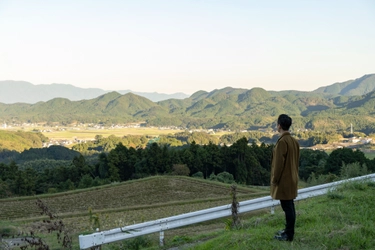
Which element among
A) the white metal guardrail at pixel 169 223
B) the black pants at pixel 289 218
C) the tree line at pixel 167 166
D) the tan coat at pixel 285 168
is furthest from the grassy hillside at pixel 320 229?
the tree line at pixel 167 166

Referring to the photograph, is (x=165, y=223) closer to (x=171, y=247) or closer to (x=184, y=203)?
(x=171, y=247)

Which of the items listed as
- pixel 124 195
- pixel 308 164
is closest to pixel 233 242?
pixel 124 195

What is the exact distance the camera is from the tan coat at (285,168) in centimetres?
445

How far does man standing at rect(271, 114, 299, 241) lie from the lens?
4453 mm

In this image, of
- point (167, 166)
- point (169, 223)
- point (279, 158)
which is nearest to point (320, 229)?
point (279, 158)

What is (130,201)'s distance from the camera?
21.4 meters

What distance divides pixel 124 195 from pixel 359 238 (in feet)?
64.9

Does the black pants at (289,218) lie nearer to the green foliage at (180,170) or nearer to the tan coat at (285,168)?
the tan coat at (285,168)

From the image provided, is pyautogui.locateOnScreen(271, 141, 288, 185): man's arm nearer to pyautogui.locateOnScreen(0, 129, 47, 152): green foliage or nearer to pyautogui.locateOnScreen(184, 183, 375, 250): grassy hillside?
pyautogui.locateOnScreen(184, 183, 375, 250): grassy hillside

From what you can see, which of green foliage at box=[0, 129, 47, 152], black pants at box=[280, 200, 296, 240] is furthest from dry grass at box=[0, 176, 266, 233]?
green foliage at box=[0, 129, 47, 152]

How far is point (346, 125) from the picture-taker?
5635 inches

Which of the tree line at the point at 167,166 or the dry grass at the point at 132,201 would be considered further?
the tree line at the point at 167,166

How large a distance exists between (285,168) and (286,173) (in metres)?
0.07

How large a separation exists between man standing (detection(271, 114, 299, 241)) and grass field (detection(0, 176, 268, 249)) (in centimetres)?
1109
